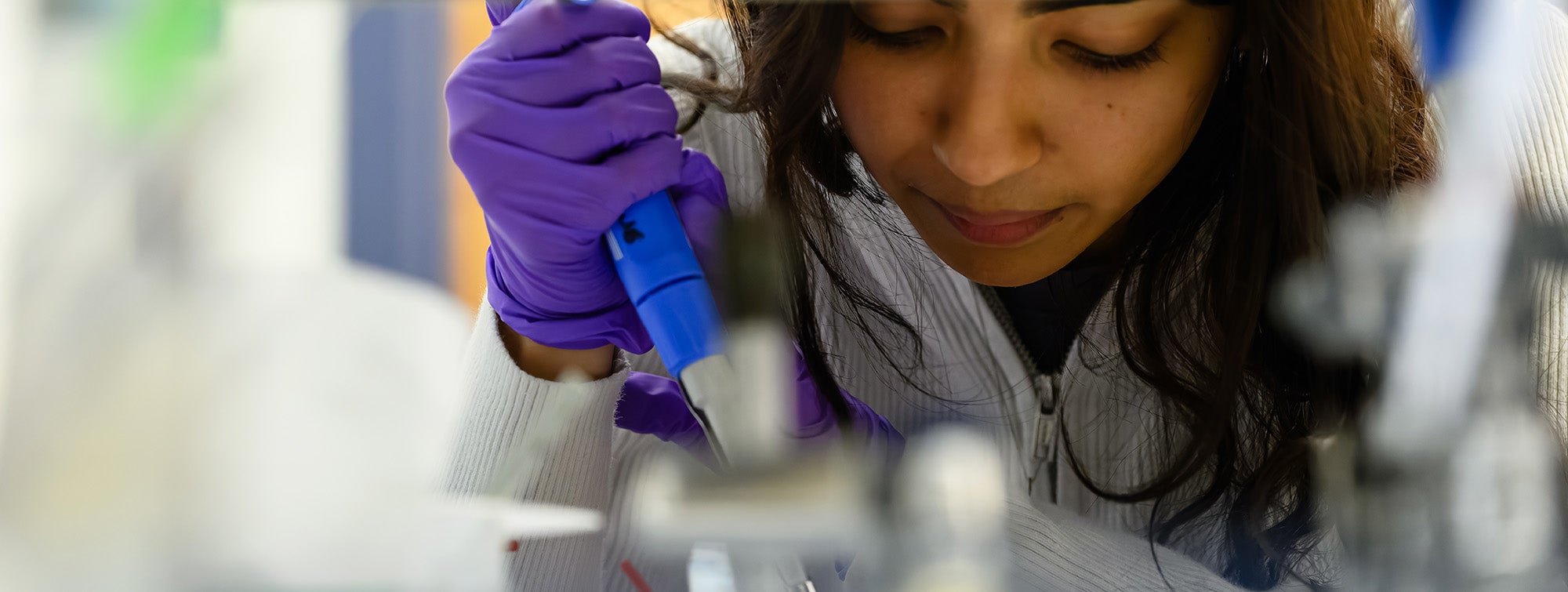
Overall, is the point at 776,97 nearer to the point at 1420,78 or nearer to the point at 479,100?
the point at 479,100

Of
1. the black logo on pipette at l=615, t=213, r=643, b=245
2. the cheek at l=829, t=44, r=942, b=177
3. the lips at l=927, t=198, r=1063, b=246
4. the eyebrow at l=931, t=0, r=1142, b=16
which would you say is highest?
the eyebrow at l=931, t=0, r=1142, b=16

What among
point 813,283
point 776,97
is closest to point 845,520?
point 813,283

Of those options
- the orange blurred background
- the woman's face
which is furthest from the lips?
the orange blurred background

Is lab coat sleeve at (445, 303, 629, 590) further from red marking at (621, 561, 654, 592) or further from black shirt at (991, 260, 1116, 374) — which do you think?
black shirt at (991, 260, 1116, 374)

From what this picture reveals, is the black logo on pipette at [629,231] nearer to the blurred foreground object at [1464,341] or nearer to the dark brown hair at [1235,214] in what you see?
the dark brown hair at [1235,214]

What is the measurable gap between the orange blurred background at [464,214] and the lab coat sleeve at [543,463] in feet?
0.07

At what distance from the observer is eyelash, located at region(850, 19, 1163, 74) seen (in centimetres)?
44

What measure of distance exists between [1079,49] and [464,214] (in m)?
0.27

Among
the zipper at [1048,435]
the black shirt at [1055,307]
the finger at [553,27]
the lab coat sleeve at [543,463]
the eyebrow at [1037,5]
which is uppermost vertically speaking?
the eyebrow at [1037,5]

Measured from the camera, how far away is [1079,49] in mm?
450

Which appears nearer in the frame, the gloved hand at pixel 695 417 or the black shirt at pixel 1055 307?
the gloved hand at pixel 695 417

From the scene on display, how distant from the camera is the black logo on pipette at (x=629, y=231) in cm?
44

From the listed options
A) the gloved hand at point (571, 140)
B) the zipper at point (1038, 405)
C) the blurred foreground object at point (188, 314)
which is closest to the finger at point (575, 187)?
the gloved hand at point (571, 140)

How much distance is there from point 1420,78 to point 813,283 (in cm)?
26
